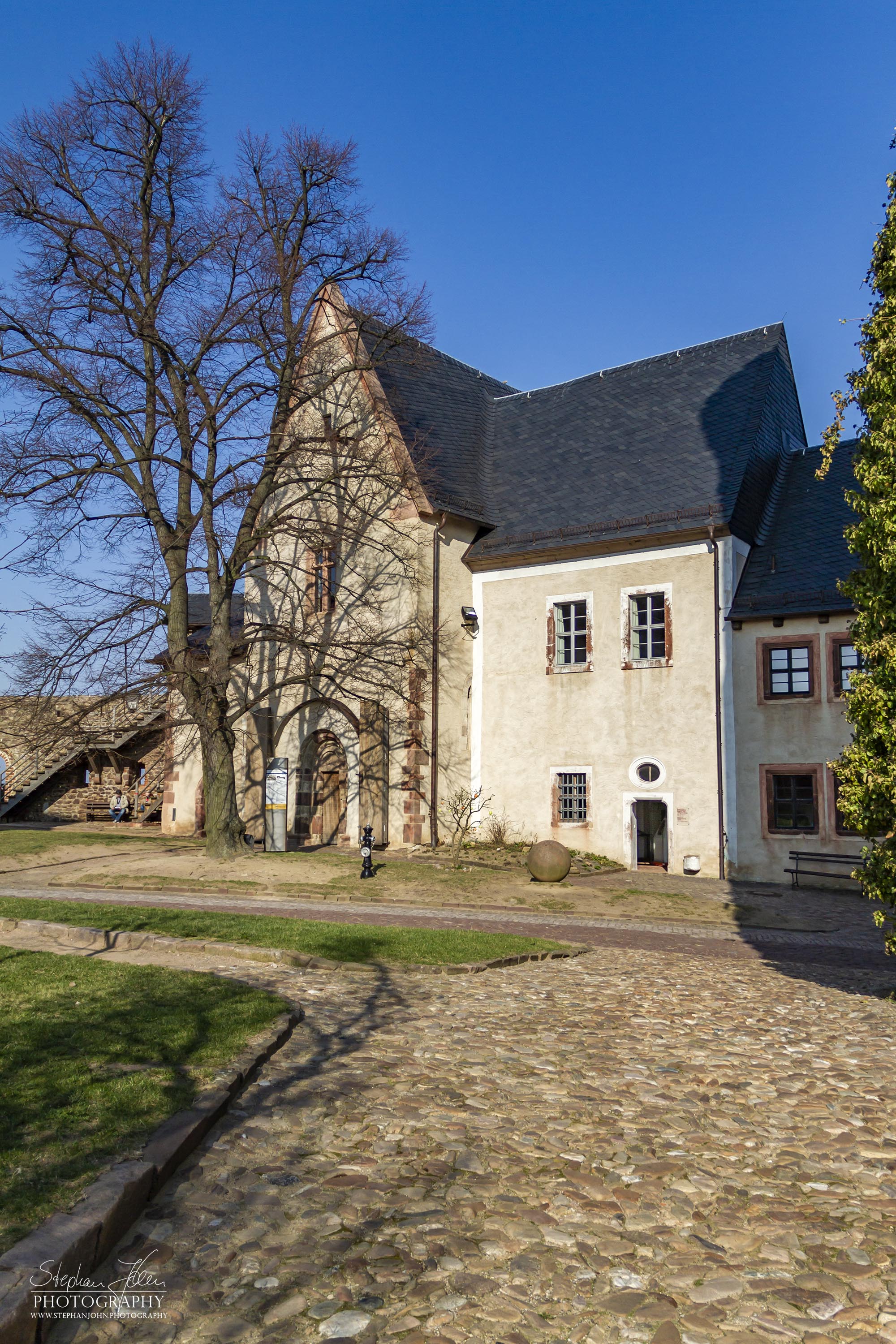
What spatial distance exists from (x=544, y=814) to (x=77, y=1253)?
21904 mm

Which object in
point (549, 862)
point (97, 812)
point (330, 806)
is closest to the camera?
point (549, 862)

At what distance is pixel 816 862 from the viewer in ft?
70.3

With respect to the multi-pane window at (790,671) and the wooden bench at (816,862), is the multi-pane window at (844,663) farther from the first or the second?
the wooden bench at (816,862)

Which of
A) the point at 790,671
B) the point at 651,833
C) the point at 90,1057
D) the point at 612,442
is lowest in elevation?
the point at 90,1057

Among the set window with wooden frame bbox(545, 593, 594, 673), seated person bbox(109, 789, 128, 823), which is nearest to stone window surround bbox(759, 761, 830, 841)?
window with wooden frame bbox(545, 593, 594, 673)

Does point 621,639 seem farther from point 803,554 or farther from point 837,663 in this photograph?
point 837,663

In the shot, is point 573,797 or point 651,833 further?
point 651,833

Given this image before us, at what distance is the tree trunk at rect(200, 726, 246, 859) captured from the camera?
71.6ft

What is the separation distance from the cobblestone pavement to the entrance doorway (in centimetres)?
1680

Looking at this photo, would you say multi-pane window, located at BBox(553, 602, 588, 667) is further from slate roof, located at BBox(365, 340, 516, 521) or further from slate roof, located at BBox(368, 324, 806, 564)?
slate roof, located at BBox(365, 340, 516, 521)

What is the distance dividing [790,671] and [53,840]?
17088 millimetres

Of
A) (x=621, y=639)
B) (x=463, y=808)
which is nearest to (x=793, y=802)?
(x=621, y=639)

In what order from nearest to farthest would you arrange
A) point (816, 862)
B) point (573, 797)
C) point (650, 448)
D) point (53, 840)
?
point (816, 862), point (53, 840), point (573, 797), point (650, 448)

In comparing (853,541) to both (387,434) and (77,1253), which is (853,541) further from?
(387,434)
